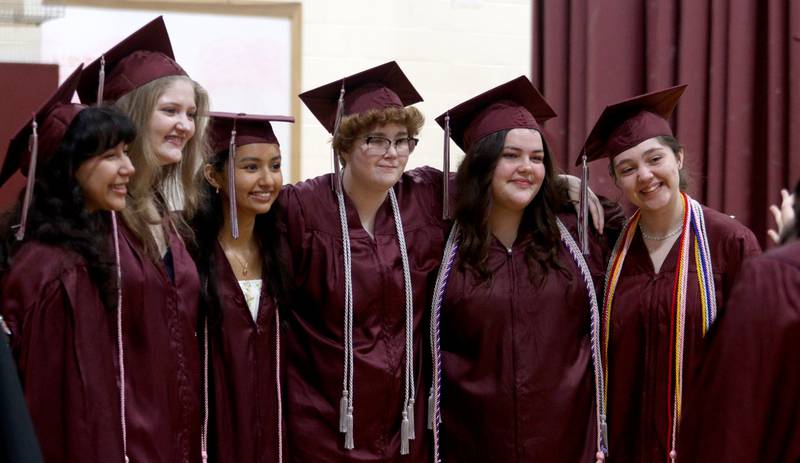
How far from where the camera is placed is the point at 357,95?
3.11 meters

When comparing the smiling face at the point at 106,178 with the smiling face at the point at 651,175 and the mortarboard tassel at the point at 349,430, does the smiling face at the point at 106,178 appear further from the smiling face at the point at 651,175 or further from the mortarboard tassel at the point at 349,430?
the smiling face at the point at 651,175

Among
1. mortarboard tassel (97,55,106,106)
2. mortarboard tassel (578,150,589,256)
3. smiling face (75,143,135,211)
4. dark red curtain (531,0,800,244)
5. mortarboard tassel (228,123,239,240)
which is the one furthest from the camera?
dark red curtain (531,0,800,244)

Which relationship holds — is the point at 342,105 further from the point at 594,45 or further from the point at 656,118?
the point at 594,45

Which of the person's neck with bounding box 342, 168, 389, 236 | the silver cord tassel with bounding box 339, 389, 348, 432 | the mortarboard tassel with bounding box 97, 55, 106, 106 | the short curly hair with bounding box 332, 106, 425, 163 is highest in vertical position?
the mortarboard tassel with bounding box 97, 55, 106, 106

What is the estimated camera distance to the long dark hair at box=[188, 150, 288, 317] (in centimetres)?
292

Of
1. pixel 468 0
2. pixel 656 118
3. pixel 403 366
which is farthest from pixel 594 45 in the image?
pixel 403 366

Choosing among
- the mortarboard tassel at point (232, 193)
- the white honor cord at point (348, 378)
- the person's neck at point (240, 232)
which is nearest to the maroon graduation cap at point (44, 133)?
the mortarboard tassel at point (232, 193)

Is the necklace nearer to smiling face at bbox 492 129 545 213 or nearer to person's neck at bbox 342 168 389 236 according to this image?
smiling face at bbox 492 129 545 213

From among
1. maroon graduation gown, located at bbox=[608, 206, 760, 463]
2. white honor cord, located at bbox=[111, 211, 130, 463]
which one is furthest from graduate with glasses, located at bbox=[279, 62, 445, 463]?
white honor cord, located at bbox=[111, 211, 130, 463]

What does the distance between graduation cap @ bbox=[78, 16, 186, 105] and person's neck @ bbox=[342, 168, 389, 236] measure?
596mm

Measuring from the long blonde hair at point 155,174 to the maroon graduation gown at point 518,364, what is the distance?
2.53 ft

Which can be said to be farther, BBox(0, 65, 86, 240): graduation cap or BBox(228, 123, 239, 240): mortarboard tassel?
BBox(228, 123, 239, 240): mortarboard tassel

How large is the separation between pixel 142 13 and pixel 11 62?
51 cm

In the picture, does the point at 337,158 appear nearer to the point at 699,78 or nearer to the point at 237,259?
the point at 237,259
